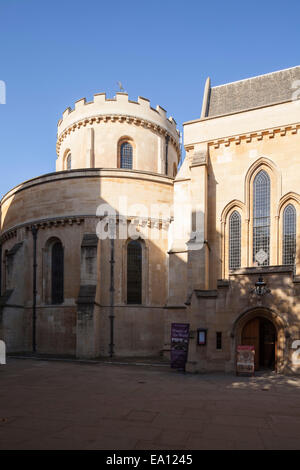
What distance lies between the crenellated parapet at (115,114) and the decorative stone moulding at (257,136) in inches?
513

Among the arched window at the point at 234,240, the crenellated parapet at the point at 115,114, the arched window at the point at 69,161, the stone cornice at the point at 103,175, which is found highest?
the crenellated parapet at the point at 115,114

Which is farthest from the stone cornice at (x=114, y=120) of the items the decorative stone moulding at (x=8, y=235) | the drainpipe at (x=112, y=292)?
the drainpipe at (x=112, y=292)

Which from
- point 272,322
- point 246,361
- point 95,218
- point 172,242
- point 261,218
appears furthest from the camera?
point 95,218

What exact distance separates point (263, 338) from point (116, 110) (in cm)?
2128

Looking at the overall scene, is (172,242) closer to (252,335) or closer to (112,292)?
(112,292)

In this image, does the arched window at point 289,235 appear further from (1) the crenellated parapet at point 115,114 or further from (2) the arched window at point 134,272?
(1) the crenellated parapet at point 115,114

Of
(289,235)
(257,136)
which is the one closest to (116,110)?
(257,136)

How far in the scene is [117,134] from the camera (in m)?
32.1

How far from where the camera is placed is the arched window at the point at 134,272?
81.1 feet

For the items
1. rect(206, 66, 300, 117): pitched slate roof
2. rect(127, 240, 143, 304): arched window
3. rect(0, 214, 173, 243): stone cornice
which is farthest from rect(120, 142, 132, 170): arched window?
rect(127, 240, 143, 304): arched window

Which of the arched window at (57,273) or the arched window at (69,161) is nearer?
the arched window at (57,273)

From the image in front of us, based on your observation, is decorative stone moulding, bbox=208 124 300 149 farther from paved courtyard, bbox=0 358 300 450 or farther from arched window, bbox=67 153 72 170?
arched window, bbox=67 153 72 170
